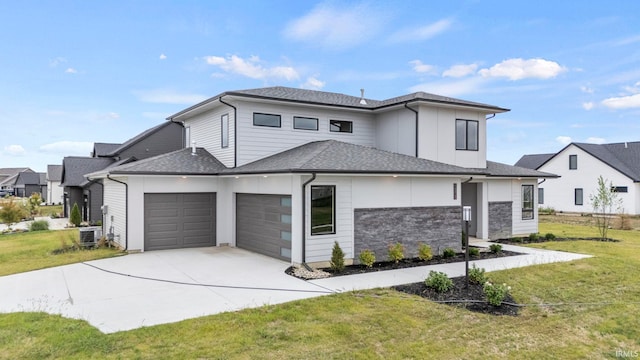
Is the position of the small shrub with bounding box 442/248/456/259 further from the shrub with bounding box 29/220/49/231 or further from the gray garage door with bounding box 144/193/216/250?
the shrub with bounding box 29/220/49/231

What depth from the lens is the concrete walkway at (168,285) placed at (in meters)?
7.10

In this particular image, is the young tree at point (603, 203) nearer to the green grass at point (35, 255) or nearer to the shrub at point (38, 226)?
the green grass at point (35, 255)

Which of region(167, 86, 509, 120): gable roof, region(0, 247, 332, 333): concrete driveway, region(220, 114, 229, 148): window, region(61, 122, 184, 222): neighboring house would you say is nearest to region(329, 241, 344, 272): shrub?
region(0, 247, 332, 333): concrete driveway

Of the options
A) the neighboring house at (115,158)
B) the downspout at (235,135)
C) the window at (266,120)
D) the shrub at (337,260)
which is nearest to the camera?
the shrub at (337,260)

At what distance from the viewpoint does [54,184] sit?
45.6 metres

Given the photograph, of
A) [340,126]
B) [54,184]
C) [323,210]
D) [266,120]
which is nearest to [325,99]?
[340,126]

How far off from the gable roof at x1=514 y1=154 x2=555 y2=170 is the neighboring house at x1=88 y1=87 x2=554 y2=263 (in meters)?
23.2

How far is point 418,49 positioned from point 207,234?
14.4m

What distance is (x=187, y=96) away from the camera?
81.2 ft

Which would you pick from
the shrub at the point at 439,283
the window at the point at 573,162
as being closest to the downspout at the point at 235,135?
the shrub at the point at 439,283

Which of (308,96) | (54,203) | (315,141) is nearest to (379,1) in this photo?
(308,96)

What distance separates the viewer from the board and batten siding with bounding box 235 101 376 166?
1396 centimetres

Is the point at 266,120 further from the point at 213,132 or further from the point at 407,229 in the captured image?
the point at 407,229

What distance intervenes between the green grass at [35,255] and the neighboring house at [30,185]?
47.0 metres
